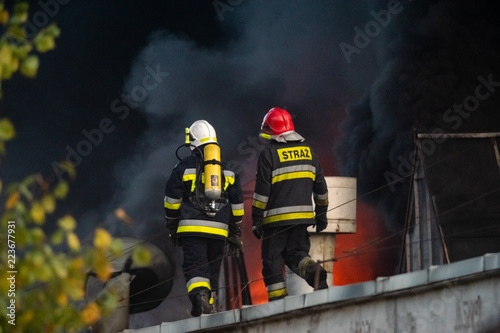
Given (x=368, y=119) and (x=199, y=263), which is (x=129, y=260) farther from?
(x=368, y=119)

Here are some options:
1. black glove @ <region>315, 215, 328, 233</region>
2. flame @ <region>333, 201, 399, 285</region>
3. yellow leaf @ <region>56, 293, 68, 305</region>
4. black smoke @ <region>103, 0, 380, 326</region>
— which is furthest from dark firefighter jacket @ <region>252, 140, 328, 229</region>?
black smoke @ <region>103, 0, 380, 326</region>

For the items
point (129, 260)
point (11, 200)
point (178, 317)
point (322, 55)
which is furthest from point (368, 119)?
point (11, 200)

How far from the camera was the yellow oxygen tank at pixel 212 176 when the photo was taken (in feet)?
22.4

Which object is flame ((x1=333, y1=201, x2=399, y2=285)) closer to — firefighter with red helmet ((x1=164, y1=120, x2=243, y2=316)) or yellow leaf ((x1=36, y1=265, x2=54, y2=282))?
firefighter with red helmet ((x1=164, y1=120, x2=243, y2=316))

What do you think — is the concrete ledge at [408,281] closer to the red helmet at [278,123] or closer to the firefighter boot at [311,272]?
the firefighter boot at [311,272]

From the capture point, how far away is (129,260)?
32.0 ft

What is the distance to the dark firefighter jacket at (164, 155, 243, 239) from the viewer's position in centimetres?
695

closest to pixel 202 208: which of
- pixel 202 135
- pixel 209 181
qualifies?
pixel 209 181

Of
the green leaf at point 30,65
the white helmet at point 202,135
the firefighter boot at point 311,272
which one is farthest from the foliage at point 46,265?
the white helmet at point 202,135

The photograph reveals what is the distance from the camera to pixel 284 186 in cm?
695

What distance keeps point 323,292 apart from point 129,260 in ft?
15.8

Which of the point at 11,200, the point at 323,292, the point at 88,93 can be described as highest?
the point at 88,93

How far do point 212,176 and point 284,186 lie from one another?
62 centimetres

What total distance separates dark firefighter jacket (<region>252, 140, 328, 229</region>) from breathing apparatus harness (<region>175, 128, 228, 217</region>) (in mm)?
323
